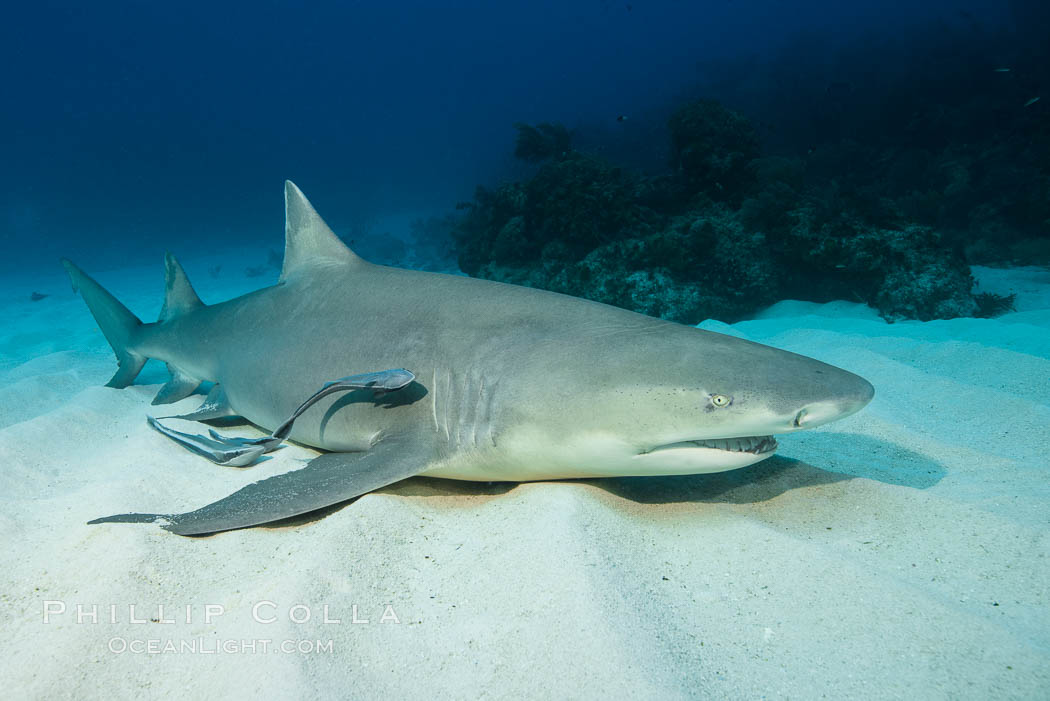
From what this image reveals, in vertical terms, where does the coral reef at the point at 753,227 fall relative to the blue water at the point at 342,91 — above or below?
below

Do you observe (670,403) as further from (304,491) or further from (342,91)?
(342,91)

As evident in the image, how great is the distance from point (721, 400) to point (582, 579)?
863 mm

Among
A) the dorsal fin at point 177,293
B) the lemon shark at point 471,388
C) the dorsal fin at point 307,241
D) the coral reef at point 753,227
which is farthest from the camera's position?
the coral reef at point 753,227

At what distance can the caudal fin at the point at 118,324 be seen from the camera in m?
5.05

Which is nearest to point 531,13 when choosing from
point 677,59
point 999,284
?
point 677,59

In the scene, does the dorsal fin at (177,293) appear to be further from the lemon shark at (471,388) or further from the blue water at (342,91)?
the blue water at (342,91)

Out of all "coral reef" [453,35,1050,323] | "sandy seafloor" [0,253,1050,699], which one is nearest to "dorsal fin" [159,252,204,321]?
"sandy seafloor" [0,253,1050,699]

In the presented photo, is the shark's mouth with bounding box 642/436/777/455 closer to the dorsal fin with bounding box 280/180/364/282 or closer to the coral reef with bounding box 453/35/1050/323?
the dorsal fin with bounding box 280/180/364/282

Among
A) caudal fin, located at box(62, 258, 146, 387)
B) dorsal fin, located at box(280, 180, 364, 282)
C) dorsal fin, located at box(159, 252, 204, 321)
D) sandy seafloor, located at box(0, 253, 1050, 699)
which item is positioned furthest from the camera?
caudal fin, located at box(62, 258, 146, 387)

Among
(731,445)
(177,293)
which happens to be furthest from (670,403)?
(177,293)

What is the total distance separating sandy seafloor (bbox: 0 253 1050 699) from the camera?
1438 millimetres

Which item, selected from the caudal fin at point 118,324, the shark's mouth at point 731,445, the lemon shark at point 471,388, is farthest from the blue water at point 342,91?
the shark's mouth at point 731,445

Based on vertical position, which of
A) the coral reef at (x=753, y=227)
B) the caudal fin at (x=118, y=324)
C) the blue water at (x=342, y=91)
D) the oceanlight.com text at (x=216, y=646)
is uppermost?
the blue water at (x=342, y=91)

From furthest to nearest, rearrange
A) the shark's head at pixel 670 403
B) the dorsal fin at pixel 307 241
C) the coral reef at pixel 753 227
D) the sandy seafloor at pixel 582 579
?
the coral reef at pixel 753 227
the dorsal fin at pixel 307 241
the shark's head at pixel 670 403
the sandy seafloor at pixel 582 579
